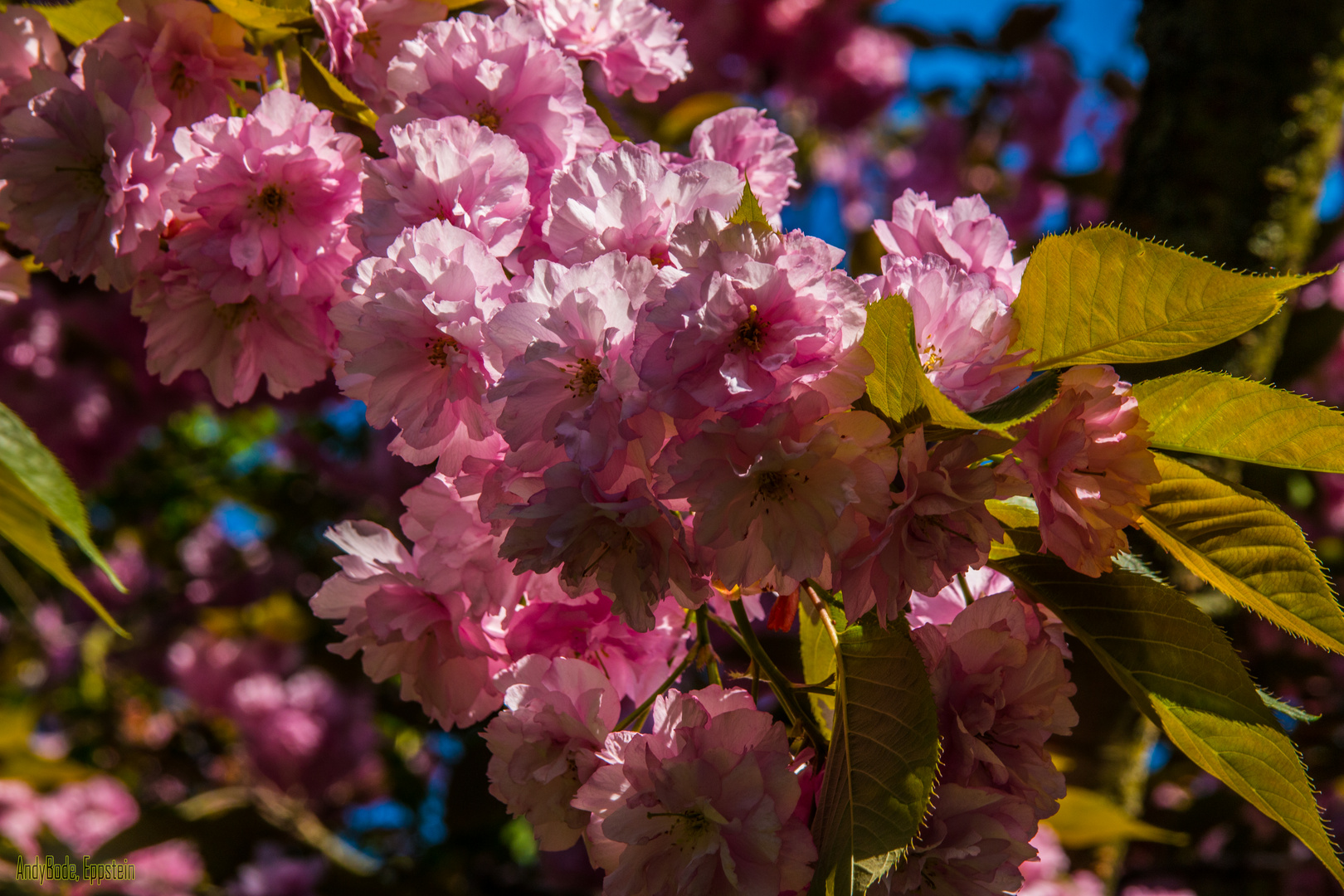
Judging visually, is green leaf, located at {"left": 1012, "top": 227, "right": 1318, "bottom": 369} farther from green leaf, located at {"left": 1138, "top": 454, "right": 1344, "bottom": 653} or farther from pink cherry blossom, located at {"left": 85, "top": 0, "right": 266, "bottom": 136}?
pink cherry blossom, located at {"left": 85, "top": 0, "right": 266, "bottom": 136}

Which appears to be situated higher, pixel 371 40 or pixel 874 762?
pixel 371 40

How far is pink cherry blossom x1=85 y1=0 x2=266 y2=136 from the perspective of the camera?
102 centimetres

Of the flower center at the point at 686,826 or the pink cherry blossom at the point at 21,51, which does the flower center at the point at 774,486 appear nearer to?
the flower center at the point at 686,826

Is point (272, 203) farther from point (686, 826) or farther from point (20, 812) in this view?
point (20, 812)

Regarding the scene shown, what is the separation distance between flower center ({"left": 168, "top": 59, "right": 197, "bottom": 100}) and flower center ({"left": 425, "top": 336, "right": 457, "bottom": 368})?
0.52 meters

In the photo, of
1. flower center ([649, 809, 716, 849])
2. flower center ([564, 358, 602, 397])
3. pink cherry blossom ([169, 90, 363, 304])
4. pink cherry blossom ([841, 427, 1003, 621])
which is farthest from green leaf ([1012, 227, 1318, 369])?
pink cherry blossom ([169, 90, 363, 304])

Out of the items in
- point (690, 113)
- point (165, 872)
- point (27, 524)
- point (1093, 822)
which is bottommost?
point (165, 872)

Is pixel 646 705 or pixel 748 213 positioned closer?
pixel 748 213

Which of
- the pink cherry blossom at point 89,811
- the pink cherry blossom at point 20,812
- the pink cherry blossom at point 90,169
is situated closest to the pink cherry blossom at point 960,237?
the pink cherry blossom at point 90,169

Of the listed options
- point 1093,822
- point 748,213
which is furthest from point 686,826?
point 1093,822

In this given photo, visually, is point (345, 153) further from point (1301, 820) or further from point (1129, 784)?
point (1129, 784)

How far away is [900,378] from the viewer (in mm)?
678

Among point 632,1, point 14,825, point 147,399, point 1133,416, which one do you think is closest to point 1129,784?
point 1133,416

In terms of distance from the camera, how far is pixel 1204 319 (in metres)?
0.69
